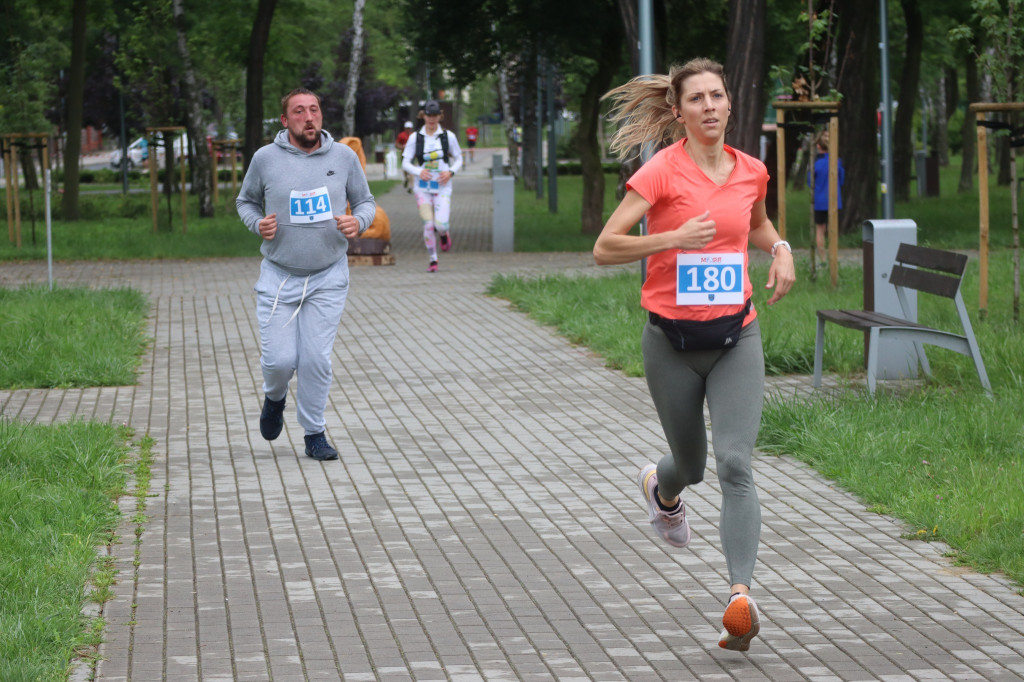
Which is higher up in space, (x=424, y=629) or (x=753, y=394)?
(x=753, y=394)

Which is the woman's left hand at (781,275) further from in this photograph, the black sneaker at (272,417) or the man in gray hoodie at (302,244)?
the black sneaker at (272,417)

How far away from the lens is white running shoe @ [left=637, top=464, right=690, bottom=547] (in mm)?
5637

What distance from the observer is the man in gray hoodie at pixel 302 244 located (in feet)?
26.1

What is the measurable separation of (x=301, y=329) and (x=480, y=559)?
2397 millimetres

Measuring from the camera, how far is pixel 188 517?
22.3 feet

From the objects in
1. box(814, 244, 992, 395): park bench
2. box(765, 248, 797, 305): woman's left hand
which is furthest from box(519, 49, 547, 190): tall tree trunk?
box(765, 248, 797, 305): woman's left hand

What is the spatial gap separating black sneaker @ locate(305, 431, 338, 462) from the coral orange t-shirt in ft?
11.3

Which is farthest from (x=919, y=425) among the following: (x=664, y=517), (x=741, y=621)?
(x=741, y=621)

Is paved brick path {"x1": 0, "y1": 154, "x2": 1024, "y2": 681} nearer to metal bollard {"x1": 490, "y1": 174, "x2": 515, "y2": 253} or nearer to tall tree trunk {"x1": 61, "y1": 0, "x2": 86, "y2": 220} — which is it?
metal bollard {"x1": 490, "y1": 174, "x2": 515, "y2": 253}

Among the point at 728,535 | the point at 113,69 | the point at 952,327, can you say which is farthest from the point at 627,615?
the point at 113,69

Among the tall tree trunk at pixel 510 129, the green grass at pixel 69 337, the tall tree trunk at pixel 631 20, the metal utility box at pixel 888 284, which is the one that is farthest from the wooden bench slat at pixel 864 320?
the tall tree trunk at pixel 510 129

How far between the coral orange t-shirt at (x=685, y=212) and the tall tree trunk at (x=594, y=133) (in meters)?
19.6

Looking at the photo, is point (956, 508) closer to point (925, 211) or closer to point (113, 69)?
point (925, 211)

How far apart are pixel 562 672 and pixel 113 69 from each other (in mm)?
53768
